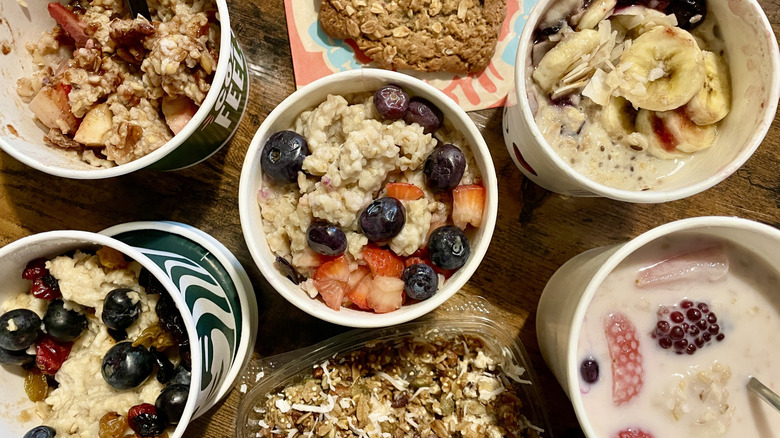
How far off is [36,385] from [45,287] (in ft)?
0.86

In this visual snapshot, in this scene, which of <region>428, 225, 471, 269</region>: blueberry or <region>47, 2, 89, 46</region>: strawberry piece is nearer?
<region>428, 225, 471, 269</region>: blueberry

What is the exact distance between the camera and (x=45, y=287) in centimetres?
130

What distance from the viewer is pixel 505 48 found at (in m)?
1.54

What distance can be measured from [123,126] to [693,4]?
129 cm

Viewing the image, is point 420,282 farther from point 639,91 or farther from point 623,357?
point 639,91

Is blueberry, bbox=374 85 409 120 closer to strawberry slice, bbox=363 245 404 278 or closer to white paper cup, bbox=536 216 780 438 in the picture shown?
strawberry slice, bbox=363 245 404 278

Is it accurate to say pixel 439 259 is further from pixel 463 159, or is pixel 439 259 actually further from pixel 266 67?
pixel 266 67

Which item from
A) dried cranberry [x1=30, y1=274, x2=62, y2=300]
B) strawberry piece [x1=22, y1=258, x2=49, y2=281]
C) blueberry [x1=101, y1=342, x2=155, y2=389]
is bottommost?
blueberry [x1=101, y1=342, x2=155, y2=389]

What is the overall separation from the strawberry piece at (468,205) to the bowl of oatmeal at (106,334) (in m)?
0.61

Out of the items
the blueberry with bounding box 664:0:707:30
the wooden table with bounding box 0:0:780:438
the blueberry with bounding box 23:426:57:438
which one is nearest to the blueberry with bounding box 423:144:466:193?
the wooden table with bounding box 0:0:780:438

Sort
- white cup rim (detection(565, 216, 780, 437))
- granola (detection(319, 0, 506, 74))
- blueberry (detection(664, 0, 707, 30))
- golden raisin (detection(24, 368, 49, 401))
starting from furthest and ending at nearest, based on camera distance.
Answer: granola (detection(319, 0, 506, 74)), golden raisin (detection(24, 368, 49, 401)), blueberry (detection(664, 0, 707, 30)), white cup rim (detection(565, 216, 780, 437))

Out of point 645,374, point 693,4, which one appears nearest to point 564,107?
point 693,4

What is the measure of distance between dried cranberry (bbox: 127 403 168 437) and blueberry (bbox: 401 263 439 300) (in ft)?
2.01

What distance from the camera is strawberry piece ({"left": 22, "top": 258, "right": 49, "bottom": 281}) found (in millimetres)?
1294
